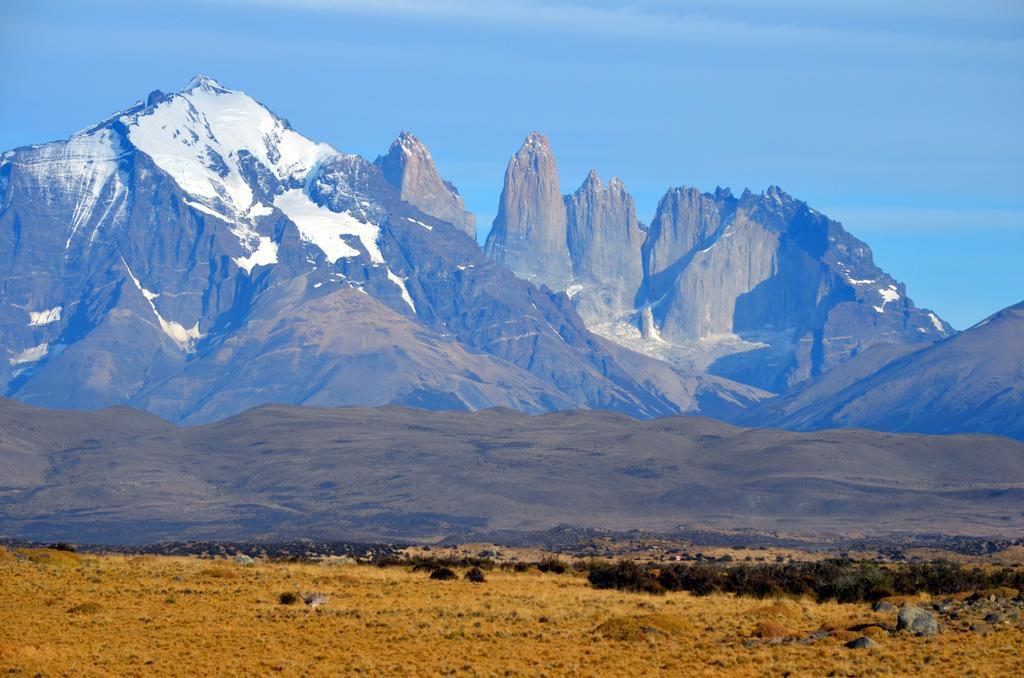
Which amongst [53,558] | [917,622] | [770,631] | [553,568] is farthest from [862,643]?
[53,558]

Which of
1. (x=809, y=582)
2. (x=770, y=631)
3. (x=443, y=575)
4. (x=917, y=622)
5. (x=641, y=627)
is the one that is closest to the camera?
(x=917, y=622)

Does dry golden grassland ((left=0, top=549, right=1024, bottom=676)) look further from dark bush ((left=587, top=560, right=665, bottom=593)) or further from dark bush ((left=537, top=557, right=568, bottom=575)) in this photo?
dark bush ((left=537, top=557, right=568, bottom=575))

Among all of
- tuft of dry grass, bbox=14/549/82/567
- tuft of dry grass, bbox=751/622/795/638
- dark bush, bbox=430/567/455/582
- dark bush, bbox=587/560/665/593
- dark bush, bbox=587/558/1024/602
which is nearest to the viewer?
tuft of dry grass, bbox=751/622/795/638

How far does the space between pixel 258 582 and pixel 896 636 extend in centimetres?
2762

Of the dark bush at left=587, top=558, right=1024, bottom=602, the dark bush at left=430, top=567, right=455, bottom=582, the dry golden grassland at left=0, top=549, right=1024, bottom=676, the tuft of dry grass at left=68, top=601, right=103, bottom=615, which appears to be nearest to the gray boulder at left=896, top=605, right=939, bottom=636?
the dry golden grassland at left=0, top=549, right=1024, bottom=676

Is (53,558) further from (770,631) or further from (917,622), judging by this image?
(917,622)

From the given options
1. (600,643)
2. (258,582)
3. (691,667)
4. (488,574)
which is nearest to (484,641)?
(600,643)

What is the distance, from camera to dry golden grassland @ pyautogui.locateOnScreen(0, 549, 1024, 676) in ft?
168

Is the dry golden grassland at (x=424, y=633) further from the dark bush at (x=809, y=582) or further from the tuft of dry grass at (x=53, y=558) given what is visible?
the tuft of dry grass at (x=53, y=558)

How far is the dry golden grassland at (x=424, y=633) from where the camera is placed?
51.1m

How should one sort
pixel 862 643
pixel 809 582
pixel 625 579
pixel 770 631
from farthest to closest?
1. pixel 809 582
2. pixel 625 579
3. pixel 770 631
4. pixel 862 643

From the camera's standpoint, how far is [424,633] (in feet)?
185

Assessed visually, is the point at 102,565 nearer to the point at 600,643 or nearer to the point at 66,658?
the point at 66,658

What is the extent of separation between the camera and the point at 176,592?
6506cm
